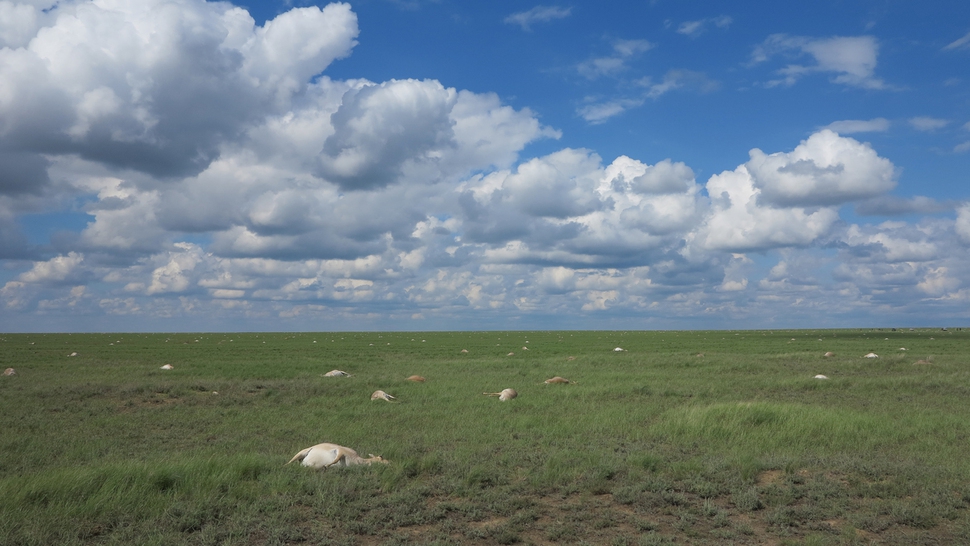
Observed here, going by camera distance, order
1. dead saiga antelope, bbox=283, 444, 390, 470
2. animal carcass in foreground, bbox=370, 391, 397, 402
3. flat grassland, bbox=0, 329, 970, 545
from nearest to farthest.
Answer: flat grassland, bbox=0, 329, 970, 545, dead saiga antelope, bbox=283, 444, 390, 470, animal carcass in foreground, bbox=370, 391, 397, 402

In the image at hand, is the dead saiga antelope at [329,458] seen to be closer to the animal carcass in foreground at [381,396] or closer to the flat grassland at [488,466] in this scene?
the flat grassland at [488,466]

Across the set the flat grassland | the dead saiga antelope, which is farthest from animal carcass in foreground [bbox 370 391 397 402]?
the dead saiga antelope

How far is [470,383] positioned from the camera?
18.9 meters

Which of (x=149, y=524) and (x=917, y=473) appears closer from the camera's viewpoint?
(x=149, y=524)

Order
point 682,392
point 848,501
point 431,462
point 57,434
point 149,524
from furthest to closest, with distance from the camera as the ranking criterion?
point 682,392
point 57,434
point 431,462
point 848,501
point 149,524

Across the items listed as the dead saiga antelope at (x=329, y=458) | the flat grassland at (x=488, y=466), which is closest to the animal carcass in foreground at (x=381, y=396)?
the flat grassland at (x=488, y=466)

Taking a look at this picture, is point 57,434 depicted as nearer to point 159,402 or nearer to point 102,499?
point 159,402

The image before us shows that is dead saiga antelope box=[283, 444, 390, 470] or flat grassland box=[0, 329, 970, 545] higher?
dead saiga antelope box=[283, 444, 390, 470]

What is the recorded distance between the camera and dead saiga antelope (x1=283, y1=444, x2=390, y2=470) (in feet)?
26.2

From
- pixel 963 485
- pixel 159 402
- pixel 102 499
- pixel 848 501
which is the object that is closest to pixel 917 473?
pixel 963 485

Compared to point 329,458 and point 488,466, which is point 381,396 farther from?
point 488,466

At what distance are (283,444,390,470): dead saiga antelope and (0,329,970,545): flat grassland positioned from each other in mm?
298

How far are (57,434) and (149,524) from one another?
22.1ft

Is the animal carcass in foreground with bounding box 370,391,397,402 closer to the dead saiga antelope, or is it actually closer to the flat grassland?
the flat grassland
